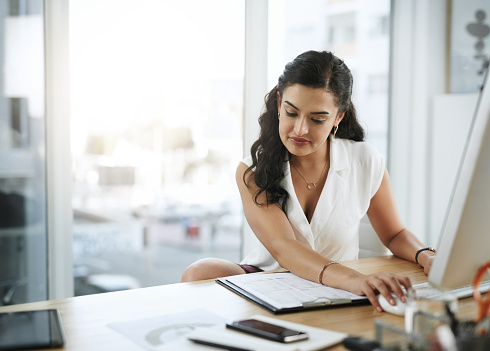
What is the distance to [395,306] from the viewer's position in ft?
3.78

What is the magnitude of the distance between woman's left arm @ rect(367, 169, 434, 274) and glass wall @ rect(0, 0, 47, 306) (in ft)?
4.53

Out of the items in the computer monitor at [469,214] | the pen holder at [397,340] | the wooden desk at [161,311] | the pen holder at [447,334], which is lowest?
the wooden desk at [161,311]

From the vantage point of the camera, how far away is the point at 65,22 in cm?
231

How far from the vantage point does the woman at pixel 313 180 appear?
1740 millimetres

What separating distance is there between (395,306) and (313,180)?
854 mm

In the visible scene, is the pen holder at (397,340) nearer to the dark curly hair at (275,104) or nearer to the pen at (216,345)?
the pen at (216,345)

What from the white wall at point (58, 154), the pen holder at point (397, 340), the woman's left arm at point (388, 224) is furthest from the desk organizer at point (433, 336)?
the white wall at point (58, 154)

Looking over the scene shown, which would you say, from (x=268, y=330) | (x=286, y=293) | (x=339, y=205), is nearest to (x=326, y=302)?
(x=286, y=293)

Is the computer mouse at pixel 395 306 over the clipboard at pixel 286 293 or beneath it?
over

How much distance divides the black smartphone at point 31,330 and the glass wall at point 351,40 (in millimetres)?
2124

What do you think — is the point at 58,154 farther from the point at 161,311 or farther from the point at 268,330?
the point at 268,330

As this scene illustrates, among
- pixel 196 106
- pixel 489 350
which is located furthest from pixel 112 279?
pixel 489 350

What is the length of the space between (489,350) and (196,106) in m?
2.34

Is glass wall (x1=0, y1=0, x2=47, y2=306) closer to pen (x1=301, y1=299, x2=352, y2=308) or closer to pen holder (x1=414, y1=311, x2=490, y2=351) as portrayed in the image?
pen (x1=301, y1=299, x2=352, y2=308)
